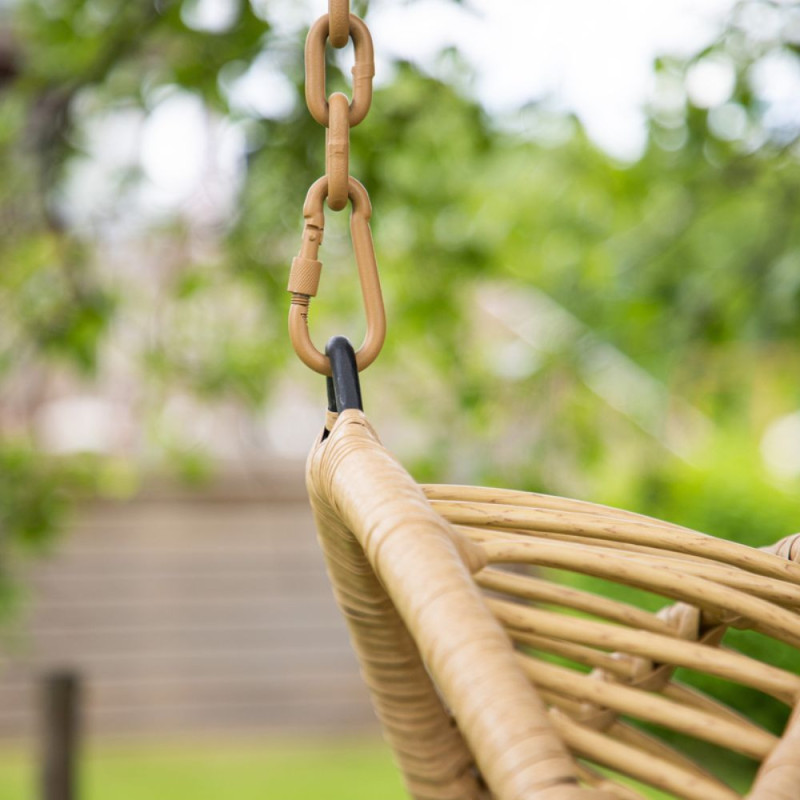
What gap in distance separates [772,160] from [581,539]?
1.34 metres

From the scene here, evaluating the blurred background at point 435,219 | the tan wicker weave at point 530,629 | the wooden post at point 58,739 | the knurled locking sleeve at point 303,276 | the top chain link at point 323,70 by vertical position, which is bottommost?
the tan wicker weave at point 530,629

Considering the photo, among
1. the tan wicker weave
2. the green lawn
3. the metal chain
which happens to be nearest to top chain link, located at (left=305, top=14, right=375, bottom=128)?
the metal chain

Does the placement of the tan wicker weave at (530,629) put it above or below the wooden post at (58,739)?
below

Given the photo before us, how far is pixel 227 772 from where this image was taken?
3.84 m

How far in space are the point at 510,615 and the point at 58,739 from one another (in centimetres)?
197

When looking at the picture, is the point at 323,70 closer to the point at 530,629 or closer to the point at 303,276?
the point at 303,276

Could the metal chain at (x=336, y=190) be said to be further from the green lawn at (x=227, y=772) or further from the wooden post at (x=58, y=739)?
the green lawn at (x=227, y=772)

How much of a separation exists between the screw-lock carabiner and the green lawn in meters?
3.38

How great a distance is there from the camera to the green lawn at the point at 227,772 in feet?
11.9

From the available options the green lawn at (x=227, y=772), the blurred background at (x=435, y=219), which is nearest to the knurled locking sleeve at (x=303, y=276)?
the blurred background at (x=435, y=219)

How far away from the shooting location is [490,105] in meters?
1.64

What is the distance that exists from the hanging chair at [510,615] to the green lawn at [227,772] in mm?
3310

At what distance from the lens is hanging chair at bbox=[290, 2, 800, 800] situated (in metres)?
0.34

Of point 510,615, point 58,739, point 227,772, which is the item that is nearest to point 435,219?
point 58,739
